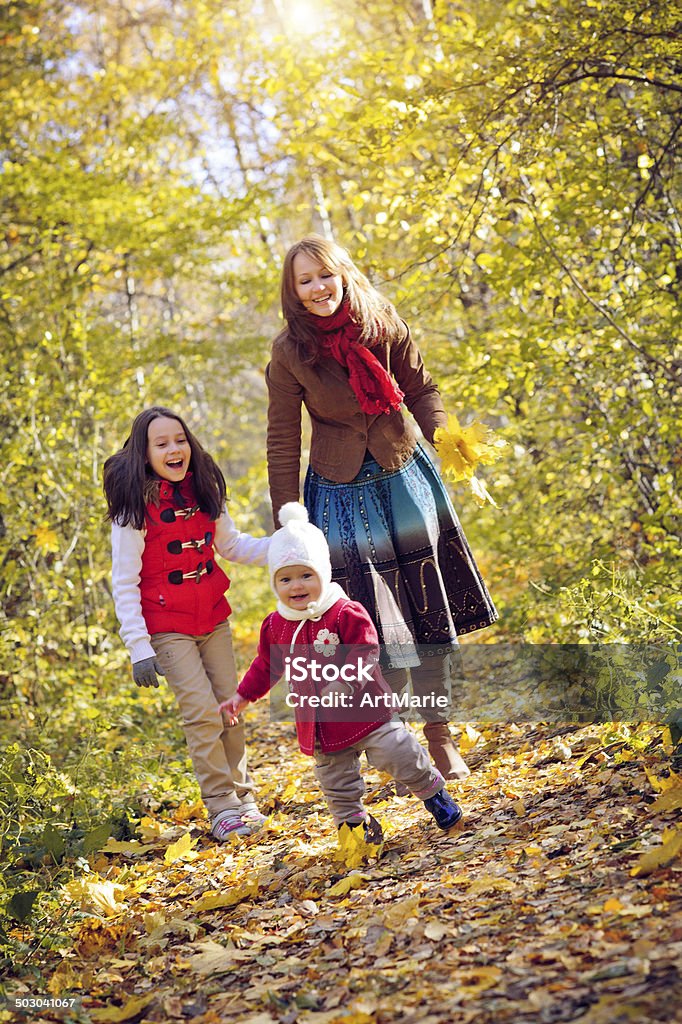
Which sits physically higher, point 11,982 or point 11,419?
point 11,419

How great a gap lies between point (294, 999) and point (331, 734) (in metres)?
0.99

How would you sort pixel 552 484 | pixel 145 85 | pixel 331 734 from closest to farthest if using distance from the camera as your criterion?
pixel 331 734 → pixel 552 484 → pixel 145 85

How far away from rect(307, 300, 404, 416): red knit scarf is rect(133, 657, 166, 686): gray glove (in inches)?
51.3

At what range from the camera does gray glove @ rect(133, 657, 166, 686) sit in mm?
3654

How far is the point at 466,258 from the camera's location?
4.71 metres

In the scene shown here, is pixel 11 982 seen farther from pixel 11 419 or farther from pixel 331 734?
pixel 11 419

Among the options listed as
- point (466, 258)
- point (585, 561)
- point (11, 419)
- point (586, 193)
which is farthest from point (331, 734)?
point (11, 419)

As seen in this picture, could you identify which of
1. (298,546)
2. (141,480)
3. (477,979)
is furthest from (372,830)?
(141,480)

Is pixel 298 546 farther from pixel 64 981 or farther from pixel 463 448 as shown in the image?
pixel 64 981

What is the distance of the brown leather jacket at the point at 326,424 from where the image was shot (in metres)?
3.54

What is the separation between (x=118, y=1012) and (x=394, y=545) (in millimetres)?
1816

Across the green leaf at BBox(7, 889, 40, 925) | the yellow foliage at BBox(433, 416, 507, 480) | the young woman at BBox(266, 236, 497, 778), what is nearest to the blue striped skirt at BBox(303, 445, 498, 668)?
the young woman at BBox(266, 236, 497, 778)

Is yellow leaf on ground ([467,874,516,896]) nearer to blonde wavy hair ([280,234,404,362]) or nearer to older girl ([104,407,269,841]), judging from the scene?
older girl ([104,407,269,841])

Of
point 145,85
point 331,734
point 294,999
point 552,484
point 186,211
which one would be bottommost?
point 294,999
